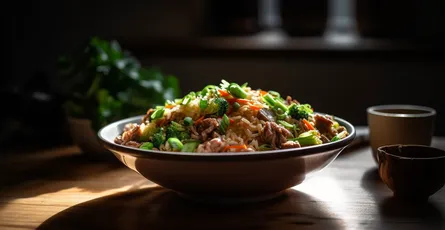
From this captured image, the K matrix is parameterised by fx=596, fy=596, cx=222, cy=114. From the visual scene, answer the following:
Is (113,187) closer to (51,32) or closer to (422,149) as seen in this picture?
(422,149)

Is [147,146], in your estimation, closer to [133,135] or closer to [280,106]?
[133,135]

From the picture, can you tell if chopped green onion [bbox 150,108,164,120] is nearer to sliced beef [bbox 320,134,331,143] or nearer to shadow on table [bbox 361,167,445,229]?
sliced beef [bbox 320,134,331,143]

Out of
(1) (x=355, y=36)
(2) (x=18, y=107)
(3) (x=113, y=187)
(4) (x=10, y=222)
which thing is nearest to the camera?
(4) (x=10, y=222)

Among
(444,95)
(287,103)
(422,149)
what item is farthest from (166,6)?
(422,149)

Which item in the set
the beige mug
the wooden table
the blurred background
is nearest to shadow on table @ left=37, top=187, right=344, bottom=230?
the wooden table

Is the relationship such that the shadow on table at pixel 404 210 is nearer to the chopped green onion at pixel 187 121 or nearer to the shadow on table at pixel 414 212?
the shadow on table at pixel 414 212
